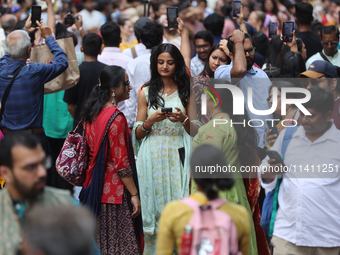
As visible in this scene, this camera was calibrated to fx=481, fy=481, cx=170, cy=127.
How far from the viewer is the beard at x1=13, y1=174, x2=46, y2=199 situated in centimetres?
252

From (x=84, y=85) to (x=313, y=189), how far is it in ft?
11.6

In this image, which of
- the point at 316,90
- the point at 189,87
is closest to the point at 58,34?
A: the point at 189,87

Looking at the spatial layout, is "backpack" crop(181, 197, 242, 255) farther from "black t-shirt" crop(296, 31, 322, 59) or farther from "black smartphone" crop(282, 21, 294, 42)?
"black t-shirt" crop(296, 31, 322, 59)

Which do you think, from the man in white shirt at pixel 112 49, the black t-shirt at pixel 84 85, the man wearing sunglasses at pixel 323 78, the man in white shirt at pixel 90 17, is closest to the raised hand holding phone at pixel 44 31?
the black t-shirt at pixel 84 85

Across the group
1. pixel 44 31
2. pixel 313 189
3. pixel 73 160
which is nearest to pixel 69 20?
pixel 44 31

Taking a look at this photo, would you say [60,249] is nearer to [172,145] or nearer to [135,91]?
[172,145]

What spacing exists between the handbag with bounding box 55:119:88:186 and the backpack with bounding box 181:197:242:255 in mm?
1796

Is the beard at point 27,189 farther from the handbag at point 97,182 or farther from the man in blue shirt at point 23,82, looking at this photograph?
the man in blue shirt at point 23,82

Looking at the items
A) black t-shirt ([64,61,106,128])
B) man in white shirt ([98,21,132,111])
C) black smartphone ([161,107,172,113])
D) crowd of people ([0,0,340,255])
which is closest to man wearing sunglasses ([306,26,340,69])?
crowd of people ([0,0,340,255])

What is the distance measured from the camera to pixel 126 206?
13.7 feet

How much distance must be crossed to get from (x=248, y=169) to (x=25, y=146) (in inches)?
90.4

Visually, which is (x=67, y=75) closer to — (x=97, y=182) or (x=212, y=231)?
(x=97, y=182)

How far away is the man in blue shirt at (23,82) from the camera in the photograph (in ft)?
16.1

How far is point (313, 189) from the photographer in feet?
11.2
